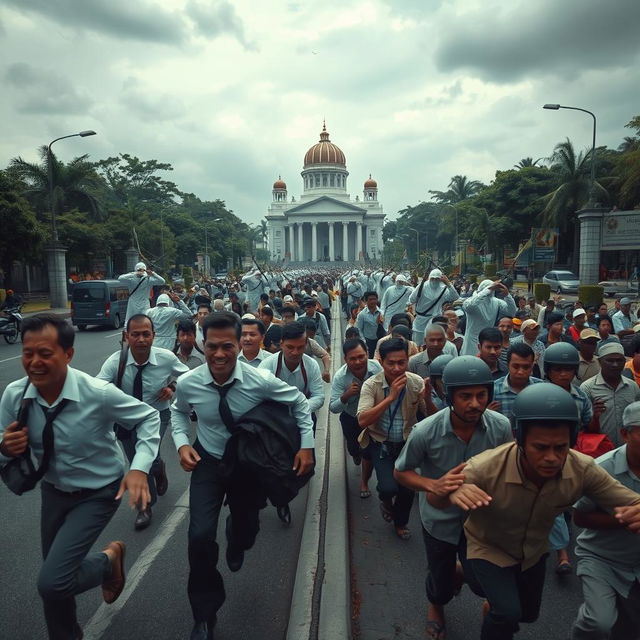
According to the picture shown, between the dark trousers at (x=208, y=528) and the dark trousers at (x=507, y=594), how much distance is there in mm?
1304

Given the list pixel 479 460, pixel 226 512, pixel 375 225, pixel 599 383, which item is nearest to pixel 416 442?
pixel 479 460

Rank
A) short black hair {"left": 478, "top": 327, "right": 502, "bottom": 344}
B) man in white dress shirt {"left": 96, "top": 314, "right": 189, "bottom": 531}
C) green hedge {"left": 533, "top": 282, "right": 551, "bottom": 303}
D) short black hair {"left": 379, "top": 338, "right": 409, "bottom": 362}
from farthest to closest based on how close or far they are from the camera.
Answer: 1. green hedge {"left": 533, "top": 282, "right": 551, "bottom": 303}
2. short black hair {"left": 478, "top": 327, "right": 502, "bottom": 344}
3. man in white dress shirt {"left": 96, "top": 314, "right": 189, "bottom": 531}
4. short black hair {"left": 379, "top": 338, "right": 409, "bottom": 362}

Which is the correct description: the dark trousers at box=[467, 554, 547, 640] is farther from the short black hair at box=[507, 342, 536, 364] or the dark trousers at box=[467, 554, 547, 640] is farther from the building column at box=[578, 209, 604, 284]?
the building column at box=[578, 209, 604, 284]

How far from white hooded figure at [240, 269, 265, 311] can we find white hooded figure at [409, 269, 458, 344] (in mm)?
5883

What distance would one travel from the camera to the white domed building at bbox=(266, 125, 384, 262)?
288 feet

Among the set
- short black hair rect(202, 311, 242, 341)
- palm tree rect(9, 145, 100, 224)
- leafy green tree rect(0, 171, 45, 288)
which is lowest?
short black hair rect(202, 311, 242, 341)

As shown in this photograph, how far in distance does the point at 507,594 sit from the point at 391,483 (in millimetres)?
1690

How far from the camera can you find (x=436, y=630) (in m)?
3.02

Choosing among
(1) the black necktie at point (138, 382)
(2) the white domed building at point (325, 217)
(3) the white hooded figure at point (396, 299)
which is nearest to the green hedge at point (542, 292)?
(3) the white hooded figure at point (396, 299)

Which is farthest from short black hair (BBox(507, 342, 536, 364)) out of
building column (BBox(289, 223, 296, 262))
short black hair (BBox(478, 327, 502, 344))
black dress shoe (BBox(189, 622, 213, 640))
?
building column (BBox(289, 223, 296, 262))

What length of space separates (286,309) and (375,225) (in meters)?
84.7

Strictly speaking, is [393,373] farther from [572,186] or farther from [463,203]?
[463,203]

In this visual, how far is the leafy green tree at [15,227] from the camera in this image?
2375 cm

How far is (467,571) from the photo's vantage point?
2.76 m
